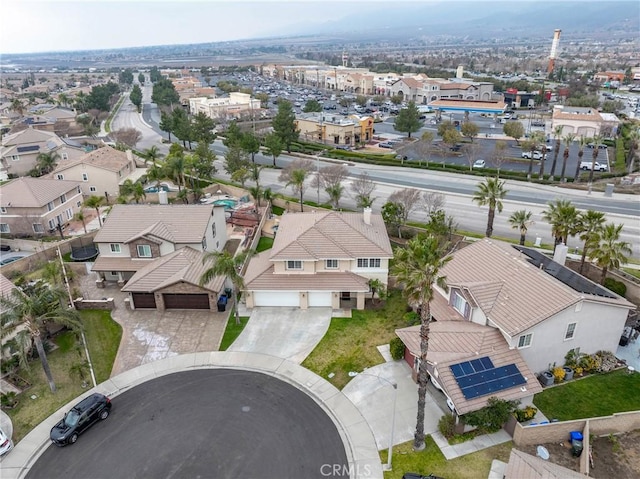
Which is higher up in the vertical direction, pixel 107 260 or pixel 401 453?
pixel 107 260

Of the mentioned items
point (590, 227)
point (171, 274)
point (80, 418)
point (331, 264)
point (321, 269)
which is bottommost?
point (80, 418)

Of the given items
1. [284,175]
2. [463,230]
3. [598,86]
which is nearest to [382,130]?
[284,175]

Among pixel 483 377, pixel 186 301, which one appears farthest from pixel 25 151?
pixel 483 377

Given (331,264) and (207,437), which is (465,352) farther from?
(207,437)

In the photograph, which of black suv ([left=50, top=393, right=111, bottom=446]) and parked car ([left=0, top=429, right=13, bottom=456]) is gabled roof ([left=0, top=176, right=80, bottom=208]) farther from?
black suv ([left=50, top=393, right=111, bottom=446])

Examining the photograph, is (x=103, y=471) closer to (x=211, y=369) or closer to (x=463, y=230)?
(x=211, y=369)
